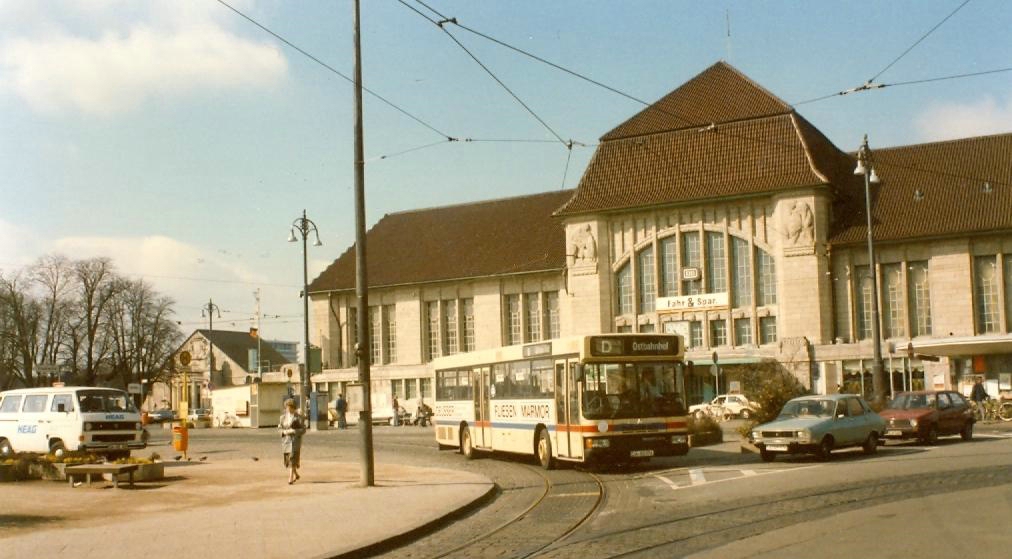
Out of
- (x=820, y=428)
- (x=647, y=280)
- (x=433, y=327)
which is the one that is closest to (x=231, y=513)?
(x=820, y=428)

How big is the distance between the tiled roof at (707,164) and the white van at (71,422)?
38695 mm

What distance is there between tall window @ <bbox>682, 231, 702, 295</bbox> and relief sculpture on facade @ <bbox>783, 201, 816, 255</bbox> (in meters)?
5.06

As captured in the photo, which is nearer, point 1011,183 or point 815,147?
point 1011,183

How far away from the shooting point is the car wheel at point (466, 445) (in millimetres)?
27750

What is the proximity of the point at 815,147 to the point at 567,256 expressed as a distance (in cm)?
1523

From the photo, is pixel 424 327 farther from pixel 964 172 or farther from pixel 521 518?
pixel 521 518

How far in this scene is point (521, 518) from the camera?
597 inches

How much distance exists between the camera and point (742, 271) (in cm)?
6031

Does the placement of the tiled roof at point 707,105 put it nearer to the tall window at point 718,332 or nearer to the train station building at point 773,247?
the train station building at point 773,247

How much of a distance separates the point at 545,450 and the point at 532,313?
46733 mm

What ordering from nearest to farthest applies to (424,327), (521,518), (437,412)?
1. (521,518)
2. (437,412)
3. (424,327)

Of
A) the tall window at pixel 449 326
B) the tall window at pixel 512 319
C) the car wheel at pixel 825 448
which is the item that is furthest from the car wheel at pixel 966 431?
the tall window at pixel 449 326

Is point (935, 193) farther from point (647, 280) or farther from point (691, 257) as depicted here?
point (647, 280)

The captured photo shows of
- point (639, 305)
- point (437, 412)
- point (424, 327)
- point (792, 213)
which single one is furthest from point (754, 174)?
point (437, 412)
